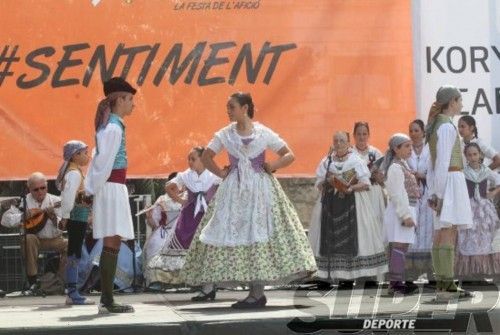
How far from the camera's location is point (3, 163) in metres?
14.5

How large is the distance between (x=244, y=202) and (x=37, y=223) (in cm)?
395

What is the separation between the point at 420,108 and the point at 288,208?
4.15 m

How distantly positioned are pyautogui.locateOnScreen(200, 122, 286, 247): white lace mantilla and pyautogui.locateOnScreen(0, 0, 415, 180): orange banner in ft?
10.9


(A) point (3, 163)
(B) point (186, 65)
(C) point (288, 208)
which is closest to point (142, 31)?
(B) point (186, 65)

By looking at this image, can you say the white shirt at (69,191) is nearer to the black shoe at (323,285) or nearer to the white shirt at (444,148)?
the black shoe at (323,285)

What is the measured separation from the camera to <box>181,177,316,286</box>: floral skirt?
1112 centimetres

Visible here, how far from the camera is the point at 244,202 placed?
1133 cm

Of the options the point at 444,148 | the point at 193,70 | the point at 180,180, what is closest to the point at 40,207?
the point at 180,180

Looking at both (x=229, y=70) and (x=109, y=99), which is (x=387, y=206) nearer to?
(x=229, y=70)

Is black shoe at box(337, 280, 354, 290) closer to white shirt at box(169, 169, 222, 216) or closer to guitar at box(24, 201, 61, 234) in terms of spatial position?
white shirt at box(169, 169, 222, 216)

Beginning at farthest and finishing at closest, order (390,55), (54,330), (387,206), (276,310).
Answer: (390,55) → (387,206) → (276,310) → (54,330)

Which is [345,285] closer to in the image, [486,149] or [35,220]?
[486,149]

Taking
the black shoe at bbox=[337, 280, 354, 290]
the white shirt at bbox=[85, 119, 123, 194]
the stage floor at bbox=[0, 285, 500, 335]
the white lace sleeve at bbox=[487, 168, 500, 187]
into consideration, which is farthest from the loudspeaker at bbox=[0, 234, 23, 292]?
the white lace sleeve at bbox=[487, 168, 500, 187]

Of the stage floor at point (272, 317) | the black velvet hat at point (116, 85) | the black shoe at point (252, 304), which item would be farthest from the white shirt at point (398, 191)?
the black velvet hat at point (116, 85)
